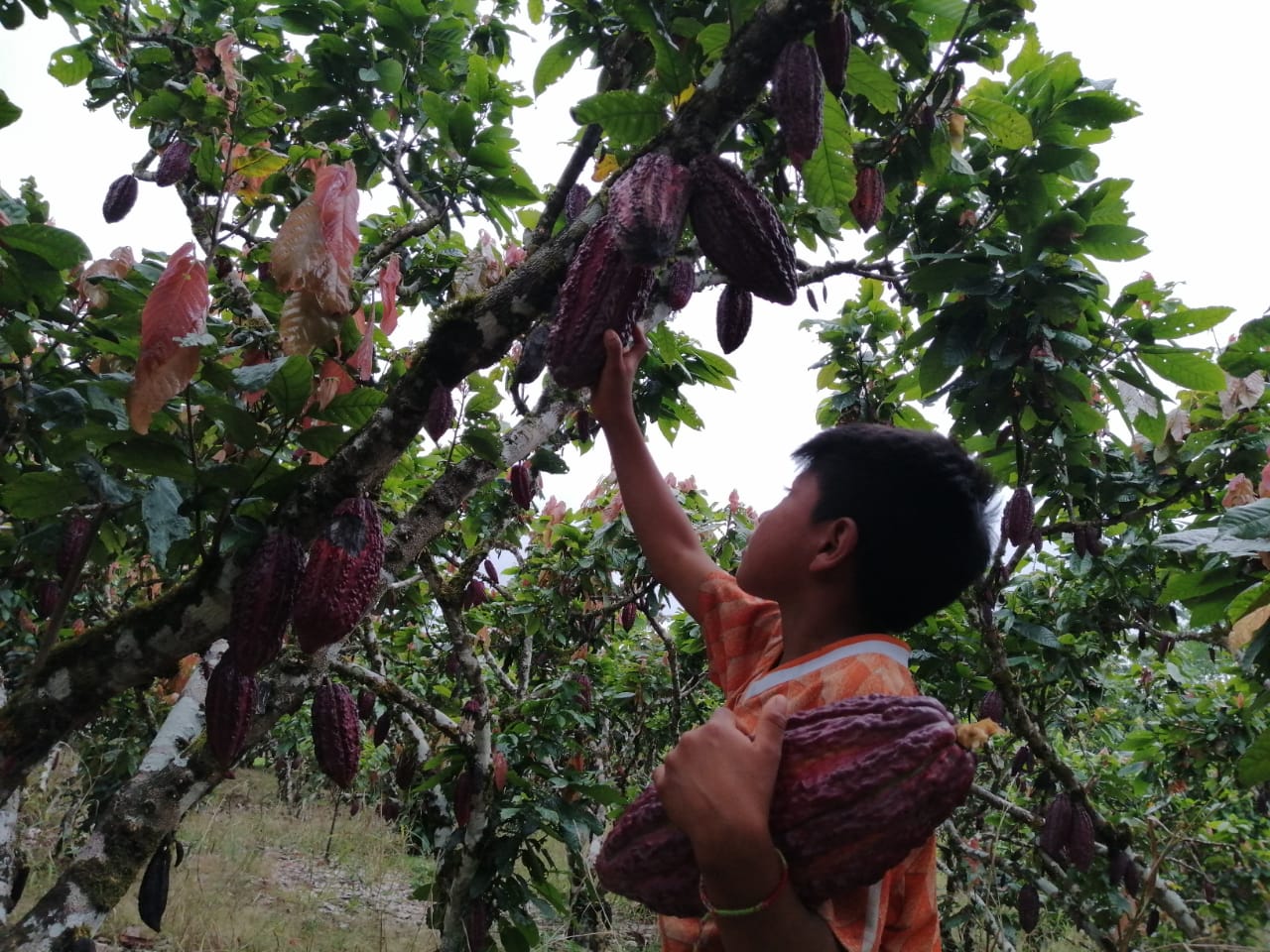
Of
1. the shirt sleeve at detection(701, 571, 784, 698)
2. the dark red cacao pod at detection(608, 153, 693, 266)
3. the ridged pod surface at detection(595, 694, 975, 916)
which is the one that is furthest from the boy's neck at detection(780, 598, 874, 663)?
the dark red cacao pod at detection(608, 153, 693, 266)

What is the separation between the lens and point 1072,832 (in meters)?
2.65

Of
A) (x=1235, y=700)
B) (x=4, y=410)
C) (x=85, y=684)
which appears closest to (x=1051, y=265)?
(x=85, y=684)

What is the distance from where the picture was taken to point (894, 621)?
1.17 meters

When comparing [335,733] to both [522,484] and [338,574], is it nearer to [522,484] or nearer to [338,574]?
[338,574]

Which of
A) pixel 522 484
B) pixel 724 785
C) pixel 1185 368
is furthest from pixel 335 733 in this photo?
pixel 1185 368

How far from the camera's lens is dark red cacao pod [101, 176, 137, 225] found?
2.85m

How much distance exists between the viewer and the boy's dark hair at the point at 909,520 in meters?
1.13

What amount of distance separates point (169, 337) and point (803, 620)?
96 cm

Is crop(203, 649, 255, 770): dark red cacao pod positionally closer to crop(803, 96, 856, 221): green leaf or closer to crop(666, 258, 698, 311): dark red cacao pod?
crop(666, 258, 698, 311): dark red cacao pod

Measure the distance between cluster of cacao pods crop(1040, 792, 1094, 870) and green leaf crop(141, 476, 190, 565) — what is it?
107 inches

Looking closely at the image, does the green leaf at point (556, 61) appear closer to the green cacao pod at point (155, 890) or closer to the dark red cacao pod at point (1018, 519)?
the dark red cacao pod at point (1018, 519)

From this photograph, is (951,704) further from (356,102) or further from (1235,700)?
(356,102)

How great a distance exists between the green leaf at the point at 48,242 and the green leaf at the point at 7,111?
0.60 ft

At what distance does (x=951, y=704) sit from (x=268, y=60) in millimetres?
3855
